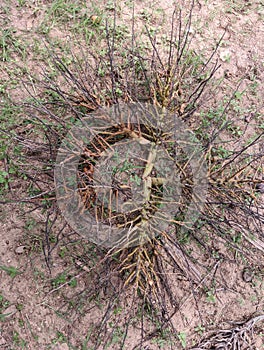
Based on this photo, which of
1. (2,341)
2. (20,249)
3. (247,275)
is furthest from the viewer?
(247,275)

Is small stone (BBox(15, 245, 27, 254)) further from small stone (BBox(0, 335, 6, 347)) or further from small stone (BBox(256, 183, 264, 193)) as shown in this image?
small stone (BBox(256, 183, 264, 193))

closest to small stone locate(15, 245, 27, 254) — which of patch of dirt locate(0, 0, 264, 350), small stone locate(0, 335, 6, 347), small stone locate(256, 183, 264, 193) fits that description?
patch of dirt locate(0, 0, 264, 350)

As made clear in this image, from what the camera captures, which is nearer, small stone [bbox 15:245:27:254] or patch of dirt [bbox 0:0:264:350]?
patch of dirt [bbox 0:0:264:350]

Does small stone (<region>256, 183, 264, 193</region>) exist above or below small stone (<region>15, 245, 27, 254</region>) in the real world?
above

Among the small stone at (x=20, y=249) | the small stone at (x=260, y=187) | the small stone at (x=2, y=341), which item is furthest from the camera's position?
the small stone at (x=260, y=187)

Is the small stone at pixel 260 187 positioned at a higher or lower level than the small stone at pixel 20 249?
higher

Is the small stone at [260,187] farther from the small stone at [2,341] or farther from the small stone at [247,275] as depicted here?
the small stone at [2,341]

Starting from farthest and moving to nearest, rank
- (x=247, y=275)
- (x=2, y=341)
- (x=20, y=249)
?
(x=247, y=275), (x=20, y=249), (x=2, y=341)

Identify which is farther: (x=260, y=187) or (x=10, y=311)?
(x=260, y=187)

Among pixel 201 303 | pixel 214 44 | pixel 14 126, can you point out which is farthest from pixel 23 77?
pixel 201 303

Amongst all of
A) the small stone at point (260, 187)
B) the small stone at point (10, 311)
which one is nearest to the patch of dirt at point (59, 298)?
the small stone at point (10, 311)

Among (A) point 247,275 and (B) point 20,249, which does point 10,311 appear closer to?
(B) point 20,249

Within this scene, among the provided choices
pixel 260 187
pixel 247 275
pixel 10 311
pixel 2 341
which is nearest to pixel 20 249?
pixel 10 311
